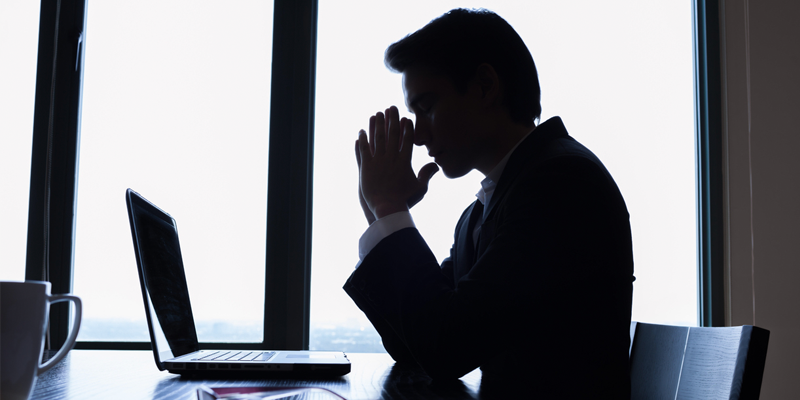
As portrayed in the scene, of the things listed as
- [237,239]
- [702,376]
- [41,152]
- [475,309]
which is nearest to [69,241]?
[41,152]

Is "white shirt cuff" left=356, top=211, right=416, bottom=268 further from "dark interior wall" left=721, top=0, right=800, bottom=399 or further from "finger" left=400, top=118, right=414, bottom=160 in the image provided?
"dark interior wall" left=721, top=0, right=800, bottom=399

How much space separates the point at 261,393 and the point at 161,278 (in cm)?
44

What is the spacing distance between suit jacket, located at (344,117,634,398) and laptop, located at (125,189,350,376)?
151 mm

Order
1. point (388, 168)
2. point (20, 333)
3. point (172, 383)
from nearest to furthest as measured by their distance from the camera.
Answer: point (20, 333)
point (172, 383)
point (388, 168)

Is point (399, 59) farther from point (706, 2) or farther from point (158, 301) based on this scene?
point (706, 2)

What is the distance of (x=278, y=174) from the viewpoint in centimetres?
185

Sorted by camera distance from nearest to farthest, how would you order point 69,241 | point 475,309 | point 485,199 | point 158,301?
1. point 475,309
2. point 158,301
3. point 485,199
4. point 69,241

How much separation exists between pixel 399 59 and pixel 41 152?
1393 millimetres

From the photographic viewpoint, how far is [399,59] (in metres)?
1.18

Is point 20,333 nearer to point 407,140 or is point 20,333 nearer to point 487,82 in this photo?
point 407,140

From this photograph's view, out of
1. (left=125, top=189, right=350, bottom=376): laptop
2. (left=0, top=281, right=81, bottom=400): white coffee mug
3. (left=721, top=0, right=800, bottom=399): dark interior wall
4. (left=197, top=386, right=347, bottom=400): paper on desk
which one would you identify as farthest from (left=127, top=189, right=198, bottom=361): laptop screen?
(left=721, top=0, right=800, bottom=399): dark interior wall

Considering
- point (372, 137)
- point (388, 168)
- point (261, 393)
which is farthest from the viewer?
point (372, 137)

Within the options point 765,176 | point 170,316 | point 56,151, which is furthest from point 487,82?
point 56,151

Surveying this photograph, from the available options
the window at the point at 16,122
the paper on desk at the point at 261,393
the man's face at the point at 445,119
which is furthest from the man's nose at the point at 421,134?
the window at the point at 16,122
